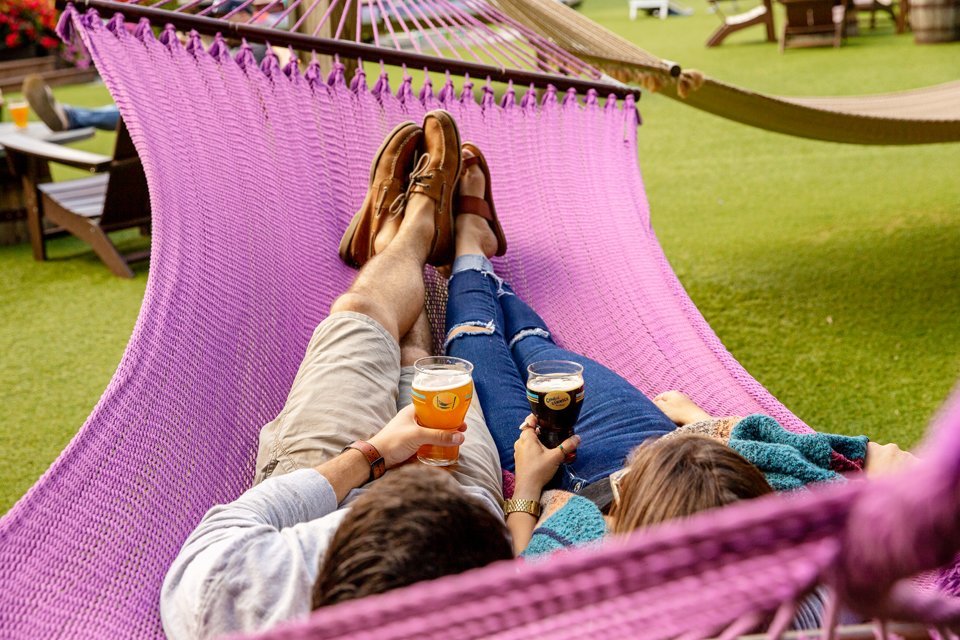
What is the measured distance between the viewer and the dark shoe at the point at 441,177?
6.87 feet

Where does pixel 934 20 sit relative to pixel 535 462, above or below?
above

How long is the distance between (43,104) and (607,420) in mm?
4110

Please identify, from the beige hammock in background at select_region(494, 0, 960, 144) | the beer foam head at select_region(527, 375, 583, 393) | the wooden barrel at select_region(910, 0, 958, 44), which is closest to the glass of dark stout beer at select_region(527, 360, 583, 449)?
the beer foam head at select_region(527, 375, 583, 393)

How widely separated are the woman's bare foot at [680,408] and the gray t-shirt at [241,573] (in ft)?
2.14

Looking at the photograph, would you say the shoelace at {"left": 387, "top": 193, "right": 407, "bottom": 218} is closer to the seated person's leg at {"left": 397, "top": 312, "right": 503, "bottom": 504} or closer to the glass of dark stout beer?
the seated person's leg at {"left": 397, "top": 312, "right": 503, "bottom": 504}

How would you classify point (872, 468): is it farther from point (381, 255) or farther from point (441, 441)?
point (381, 255)

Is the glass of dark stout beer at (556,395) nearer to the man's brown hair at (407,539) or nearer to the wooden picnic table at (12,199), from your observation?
the man's brown hair at (407,539)

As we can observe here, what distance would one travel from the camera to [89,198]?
3873 mm

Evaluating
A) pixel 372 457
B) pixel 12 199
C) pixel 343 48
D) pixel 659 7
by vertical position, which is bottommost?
pixel 12 199

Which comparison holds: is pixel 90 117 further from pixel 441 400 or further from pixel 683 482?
pixel 683 482

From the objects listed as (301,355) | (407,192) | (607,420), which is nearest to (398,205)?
(407,192)

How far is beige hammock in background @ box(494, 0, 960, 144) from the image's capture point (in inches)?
104

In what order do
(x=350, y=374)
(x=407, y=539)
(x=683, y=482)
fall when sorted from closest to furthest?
(x=407, y=539)
(x=683, y=482)
(x=350, y=374)

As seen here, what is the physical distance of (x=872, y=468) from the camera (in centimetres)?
131
